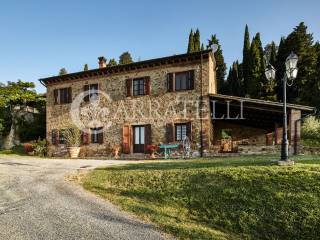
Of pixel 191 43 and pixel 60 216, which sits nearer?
pixel 60 216

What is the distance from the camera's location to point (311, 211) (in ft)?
16.9

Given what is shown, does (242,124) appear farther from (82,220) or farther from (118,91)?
(82,220)

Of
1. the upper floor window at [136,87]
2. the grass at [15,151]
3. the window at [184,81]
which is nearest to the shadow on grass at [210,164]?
the window at [184,81]

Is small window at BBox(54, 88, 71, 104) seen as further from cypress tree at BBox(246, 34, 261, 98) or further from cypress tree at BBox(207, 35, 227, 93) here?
cypress tree at BBox(207, 35, 227, 93)

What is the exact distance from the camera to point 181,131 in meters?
14.8

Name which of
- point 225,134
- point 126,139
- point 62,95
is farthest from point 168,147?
point 225,134

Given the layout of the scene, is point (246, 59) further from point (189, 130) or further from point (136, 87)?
point (189, 130)

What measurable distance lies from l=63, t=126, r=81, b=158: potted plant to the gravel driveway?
908cm

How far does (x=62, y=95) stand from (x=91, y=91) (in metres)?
2.64

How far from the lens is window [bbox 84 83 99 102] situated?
17.2m

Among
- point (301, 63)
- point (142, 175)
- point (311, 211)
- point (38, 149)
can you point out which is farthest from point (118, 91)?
point (301, 63)

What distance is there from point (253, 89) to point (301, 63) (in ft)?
17.3

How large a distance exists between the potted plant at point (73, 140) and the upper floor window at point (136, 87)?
464cm

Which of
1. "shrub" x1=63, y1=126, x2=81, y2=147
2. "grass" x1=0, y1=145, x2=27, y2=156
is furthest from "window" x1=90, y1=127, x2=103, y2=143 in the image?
"grass" x1=0, y1=145, x2=27, y2=156
